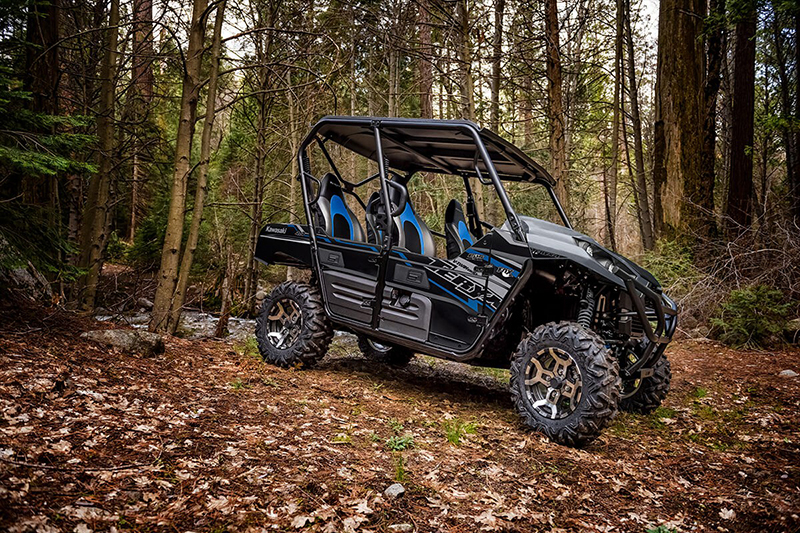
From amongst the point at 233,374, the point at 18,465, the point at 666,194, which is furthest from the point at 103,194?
the point at 666,194

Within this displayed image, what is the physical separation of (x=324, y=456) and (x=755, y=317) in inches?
273

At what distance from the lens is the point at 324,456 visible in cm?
310

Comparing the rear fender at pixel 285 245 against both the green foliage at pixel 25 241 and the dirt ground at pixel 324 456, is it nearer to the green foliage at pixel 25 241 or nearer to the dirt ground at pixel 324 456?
the dirt ground at pixel 324 456

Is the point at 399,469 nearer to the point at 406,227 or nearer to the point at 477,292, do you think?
the point at 477,292

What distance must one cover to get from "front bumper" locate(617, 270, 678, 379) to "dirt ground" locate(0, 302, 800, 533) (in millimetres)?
575

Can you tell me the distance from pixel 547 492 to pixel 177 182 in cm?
511

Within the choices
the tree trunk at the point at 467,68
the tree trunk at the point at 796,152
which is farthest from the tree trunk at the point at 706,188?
the tree trunk at the point at 467,68

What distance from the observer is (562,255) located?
12.7 ft

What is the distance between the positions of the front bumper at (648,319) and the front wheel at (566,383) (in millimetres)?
360

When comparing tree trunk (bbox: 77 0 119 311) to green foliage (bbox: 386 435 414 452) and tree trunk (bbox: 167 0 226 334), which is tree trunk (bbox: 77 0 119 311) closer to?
tree trunk (bbox: 167 0 226 334)

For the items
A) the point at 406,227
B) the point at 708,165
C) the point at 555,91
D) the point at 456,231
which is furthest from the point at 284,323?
the point at 708,165

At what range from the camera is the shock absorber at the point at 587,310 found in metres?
4.03

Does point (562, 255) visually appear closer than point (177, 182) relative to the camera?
Yes

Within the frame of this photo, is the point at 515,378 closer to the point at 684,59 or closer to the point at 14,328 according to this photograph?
the point at 14,328
